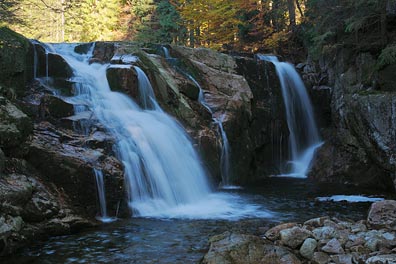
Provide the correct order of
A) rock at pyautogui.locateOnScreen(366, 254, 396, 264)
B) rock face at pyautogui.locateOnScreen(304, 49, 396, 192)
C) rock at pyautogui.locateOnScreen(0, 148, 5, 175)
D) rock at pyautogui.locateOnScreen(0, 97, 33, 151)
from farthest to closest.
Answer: rock face at pyautogui.locateOnScreen(304, 49, 396, 192) → rock at pyautogui.locateOnScreen(0, 97, 33, 151) → rock at pyautogui.locateOnScreen(0, 148, 5, 175) → rock at pyautogui.locateOnScreen(366, 254, 396, 264)

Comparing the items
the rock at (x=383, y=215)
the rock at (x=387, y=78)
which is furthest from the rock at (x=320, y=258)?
the rock at (x=387, y=78)

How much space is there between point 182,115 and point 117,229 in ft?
18.8

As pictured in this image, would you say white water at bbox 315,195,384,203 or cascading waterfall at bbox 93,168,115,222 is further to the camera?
white water at bbox 315,195,384,203

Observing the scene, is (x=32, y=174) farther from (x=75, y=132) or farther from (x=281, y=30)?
(x=281, y=30)

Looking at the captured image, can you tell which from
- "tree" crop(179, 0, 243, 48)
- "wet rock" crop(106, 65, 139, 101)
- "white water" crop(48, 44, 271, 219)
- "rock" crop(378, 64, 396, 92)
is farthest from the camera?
"tree" crop(179, 0, 243, 48)

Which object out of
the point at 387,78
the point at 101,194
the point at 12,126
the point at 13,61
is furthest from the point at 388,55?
the point at 13,61

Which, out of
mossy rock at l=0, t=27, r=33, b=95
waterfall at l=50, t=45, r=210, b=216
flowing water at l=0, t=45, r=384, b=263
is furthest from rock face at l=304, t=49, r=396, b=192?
mossy rock at l=0, t=27, r=33, b=95

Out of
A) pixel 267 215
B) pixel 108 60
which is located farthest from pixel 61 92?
pixel 267 215

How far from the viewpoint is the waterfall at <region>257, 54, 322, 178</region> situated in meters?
16.7

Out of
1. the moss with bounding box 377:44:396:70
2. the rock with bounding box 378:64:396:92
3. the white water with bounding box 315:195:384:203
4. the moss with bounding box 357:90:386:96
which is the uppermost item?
the moss with bounding box 377:44:396:70

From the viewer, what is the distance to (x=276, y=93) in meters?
16.7

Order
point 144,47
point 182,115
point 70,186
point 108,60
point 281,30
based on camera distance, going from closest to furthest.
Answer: point 70,186
point 182,115
point 108,60
point 144,47
point 281,30

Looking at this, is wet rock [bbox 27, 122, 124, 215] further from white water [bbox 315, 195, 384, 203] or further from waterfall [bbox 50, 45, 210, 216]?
white water [bbox 315, 195, 384, 203]

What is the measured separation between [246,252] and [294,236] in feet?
3.02
